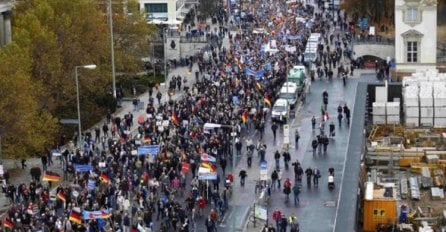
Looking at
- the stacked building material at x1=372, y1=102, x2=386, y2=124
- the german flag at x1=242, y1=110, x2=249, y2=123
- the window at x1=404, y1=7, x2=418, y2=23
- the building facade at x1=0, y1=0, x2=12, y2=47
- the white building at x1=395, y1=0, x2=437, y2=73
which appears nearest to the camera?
the german flag at x1=242, y1=110, x2=249, y2=123

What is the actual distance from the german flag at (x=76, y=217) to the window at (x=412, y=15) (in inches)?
1892

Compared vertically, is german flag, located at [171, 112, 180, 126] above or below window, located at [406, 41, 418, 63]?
below

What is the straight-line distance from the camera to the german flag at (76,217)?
5850cm

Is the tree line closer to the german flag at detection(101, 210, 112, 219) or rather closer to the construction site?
the german flag at detection(101, 210, 112, 219)

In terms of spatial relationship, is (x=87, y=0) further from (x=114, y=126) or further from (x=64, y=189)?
(x=64, y=189)

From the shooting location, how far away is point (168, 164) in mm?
69562

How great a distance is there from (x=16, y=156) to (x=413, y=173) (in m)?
23.8

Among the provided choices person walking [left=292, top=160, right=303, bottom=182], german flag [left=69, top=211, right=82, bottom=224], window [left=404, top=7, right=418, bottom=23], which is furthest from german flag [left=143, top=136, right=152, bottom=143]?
window [left=404, top=7, right=418, bottom=23]

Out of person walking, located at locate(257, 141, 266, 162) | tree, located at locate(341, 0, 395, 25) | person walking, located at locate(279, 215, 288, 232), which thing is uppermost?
tree, located at locate(341, 0, 395, 25)

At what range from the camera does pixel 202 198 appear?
211 feet

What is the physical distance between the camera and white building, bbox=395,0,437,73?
9975cm

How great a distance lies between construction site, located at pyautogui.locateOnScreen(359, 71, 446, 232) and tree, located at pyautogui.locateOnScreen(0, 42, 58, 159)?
63.5ft

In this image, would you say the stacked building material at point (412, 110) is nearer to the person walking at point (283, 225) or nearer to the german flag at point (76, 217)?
the person walking at point (283, 225)

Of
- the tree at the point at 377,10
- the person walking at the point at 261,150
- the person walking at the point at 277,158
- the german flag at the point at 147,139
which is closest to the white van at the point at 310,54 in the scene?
the tree at the point at 377,10
